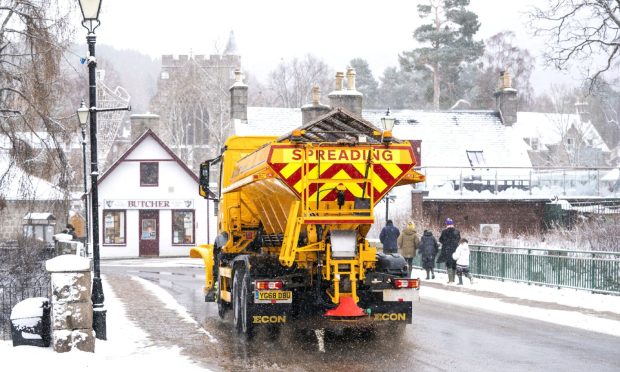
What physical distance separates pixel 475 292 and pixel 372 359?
1162cm

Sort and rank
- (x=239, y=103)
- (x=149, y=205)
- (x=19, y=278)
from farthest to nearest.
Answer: (x=149, y=205) < (x=239, y=103) < (x=19, y=278)

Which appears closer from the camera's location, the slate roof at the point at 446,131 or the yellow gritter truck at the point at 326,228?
the yellow gritter truck at the point at 326,228

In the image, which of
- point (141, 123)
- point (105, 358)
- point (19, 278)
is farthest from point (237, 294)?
point (141, 123)

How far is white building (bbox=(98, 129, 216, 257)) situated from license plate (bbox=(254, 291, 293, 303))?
36897mm

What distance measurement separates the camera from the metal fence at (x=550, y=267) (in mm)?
20812

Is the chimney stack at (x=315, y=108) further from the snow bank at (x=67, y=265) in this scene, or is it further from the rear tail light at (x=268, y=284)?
the snow bank at (x=67, y=265)

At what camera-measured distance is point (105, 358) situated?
39.7 ft

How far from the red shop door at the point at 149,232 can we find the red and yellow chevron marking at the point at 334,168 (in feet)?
126

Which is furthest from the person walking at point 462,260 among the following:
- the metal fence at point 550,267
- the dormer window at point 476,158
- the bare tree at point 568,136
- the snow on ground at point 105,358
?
the bare tree at point 568,136

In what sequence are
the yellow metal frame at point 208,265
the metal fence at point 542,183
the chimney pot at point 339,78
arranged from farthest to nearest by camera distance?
the chimney pot at point 339,78
the metal fence at point 542,183
the yellow metal frame at point 208,265

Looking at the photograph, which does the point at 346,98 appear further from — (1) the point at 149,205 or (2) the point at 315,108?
(1) the point at 149,205

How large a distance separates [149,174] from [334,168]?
38733 mm

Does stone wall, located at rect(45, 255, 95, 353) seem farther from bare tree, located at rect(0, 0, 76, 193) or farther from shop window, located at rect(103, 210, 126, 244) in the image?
shop window, located at rect(103, 210, 126, 244)

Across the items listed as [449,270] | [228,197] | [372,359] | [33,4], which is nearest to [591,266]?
[449,270]
